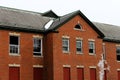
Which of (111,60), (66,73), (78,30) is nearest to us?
Answer: (66,73)

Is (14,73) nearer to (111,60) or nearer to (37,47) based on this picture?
(37,47)

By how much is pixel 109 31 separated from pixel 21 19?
14.2 metres

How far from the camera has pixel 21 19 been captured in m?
39.6

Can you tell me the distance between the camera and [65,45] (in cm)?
3925

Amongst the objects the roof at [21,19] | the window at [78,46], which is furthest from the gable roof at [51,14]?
the window at [78,46]

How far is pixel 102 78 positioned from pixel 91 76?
2.12 m

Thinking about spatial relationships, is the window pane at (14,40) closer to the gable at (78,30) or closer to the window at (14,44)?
the window at (14,44)

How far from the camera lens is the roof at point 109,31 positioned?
151 ft

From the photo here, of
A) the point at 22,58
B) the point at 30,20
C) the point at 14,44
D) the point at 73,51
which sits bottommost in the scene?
the point at 22,58

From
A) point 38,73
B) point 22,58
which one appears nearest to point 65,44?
point 38,73

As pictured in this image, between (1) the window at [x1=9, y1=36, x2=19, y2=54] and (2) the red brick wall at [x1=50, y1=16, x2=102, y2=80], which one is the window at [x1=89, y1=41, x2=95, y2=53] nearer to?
(2) the red brick wall at [x1=50, y1=16, x2=102, y2=80]

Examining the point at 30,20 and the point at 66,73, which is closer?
the point at 66,73

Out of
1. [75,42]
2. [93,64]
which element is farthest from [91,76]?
[75,42]

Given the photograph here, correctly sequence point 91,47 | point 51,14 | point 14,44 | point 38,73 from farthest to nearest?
1. point 51,14
2. point 91,47
3. point 38,73
4. point 14,44
